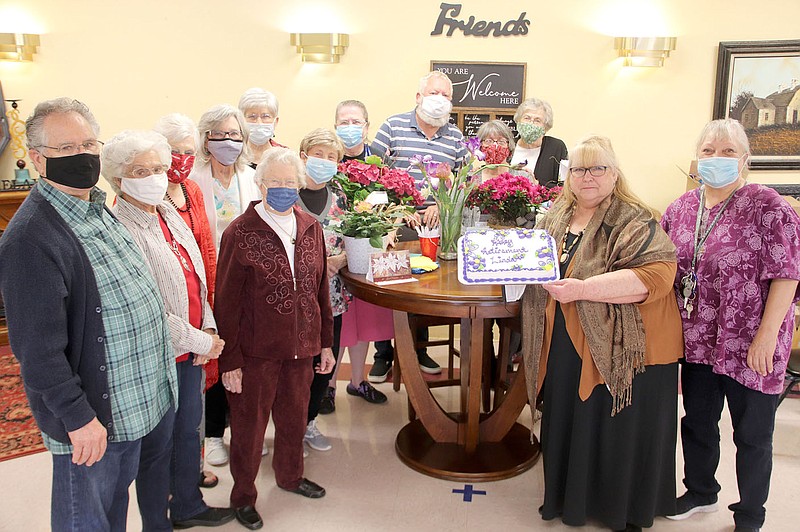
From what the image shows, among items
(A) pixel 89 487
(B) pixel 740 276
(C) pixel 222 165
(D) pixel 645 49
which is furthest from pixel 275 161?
(D) pixel 645 49

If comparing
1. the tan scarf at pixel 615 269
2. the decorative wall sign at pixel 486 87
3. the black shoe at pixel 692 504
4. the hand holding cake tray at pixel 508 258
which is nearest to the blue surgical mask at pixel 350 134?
the hand holding cake tray at pixel 508 258

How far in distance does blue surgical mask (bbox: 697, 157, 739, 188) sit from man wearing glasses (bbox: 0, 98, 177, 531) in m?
1.88

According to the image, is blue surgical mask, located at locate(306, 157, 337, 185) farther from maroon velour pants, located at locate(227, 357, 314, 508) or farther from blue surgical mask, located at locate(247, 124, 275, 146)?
maroon velour pants, located at locate(227, 357, 314, 508)

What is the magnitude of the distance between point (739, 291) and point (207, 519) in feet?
6.99

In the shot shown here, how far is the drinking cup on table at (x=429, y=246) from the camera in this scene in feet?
9.57

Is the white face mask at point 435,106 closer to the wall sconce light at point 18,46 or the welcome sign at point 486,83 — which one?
the welcome sign at point 486,83

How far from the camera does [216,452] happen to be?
2975 millimetres

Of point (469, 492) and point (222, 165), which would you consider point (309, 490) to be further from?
point (222, 165)

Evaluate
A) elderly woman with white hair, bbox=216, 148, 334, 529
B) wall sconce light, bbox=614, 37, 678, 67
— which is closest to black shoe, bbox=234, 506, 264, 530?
elderly woman with white hair, bbox=216, 148, 334, 529

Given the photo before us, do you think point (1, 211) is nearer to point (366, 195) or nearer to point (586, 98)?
point (366, 195)

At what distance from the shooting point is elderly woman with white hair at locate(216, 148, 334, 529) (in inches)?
90.3

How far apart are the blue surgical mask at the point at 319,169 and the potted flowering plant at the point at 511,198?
635 mm

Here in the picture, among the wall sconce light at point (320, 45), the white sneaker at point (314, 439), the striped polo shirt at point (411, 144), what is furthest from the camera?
the wall sconce light at point (320, 45)

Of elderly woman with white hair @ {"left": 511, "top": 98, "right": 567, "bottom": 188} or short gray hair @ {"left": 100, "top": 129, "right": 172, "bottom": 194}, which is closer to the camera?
short gray hair @ {"left": 100, "top": 129, "right": 172, "bottom": 194}
